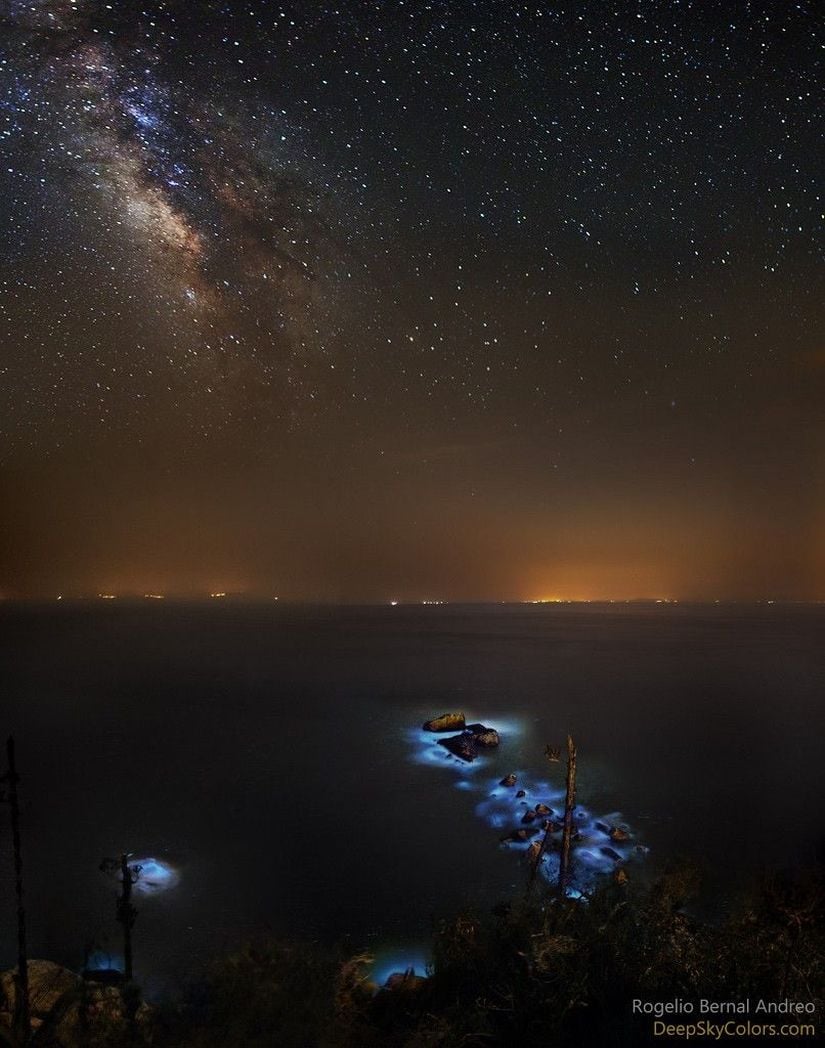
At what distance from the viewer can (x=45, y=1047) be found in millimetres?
9648

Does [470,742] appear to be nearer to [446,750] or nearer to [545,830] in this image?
[446,750]

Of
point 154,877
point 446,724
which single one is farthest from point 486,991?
point 446,724

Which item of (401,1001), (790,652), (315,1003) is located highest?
(315,1003)

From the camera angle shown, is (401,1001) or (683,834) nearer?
(401,1001)

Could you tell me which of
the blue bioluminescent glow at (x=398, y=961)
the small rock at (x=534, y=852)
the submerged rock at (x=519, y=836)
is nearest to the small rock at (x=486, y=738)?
the submerged rock at (x=519, y=836)

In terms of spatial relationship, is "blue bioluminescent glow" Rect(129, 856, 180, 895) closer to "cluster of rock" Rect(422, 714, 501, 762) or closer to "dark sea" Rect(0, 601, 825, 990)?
"dark sea" Rect(0, 601, 825, 990)

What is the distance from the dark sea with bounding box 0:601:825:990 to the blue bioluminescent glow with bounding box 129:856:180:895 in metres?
0.11

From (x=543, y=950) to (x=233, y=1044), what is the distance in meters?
5.18

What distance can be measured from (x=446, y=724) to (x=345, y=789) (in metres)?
15.5

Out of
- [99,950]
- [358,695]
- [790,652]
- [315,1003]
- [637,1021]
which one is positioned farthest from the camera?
[790,652]

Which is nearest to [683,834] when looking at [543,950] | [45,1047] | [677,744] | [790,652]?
[677,744]

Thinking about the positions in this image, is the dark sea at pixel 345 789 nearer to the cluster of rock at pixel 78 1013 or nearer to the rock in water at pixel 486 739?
the rock in water at pixel 486 739

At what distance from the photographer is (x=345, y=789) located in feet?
120

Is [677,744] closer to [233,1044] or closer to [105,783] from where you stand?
[105,783]
